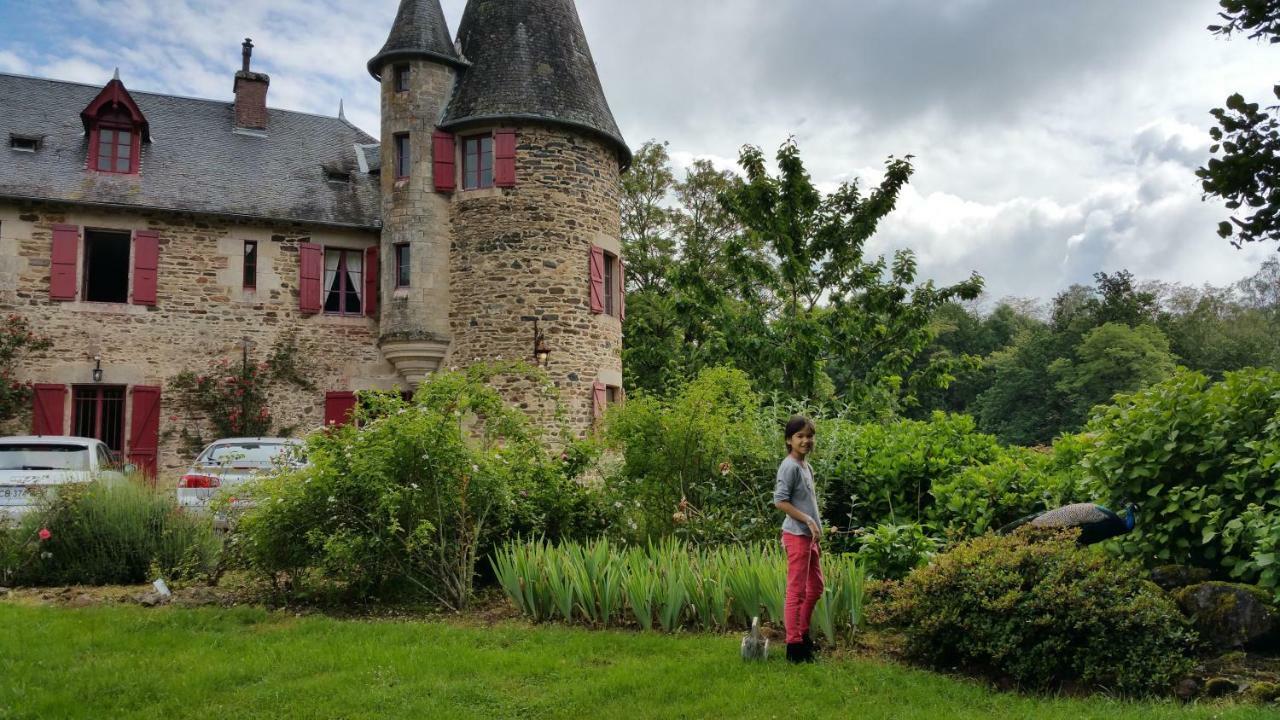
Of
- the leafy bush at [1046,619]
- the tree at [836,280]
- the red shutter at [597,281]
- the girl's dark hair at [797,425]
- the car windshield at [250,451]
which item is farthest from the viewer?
the red shutter at [597,281]

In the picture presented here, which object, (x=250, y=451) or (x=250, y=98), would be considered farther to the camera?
(x=250, y=98)

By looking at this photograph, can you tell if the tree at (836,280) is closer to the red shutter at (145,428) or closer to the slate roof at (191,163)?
the slate roof at (191,163)

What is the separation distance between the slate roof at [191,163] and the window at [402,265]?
3.33 feet

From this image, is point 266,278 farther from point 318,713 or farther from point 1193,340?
point 1193,340

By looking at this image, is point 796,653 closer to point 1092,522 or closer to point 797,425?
point 797,425

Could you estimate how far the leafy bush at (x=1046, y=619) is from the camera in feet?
17.0

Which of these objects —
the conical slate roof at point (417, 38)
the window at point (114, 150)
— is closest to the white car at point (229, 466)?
the window at point (114, 150)

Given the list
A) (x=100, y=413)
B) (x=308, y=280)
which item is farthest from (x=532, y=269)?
(x=100, y=413)

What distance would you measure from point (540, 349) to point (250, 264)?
5973mm

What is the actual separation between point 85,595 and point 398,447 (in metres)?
3.03

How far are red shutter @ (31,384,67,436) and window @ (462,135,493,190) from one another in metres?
8.07

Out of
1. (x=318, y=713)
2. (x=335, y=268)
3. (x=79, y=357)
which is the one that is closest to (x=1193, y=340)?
(x=335, y=268)

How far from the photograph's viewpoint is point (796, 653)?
5.67 metres

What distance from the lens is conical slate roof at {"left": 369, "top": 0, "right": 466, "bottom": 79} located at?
18250 millimetres
